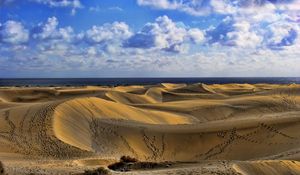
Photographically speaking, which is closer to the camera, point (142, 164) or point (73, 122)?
point (142, 164)

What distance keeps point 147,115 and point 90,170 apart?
49.8ft

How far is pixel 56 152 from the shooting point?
52.4 ft

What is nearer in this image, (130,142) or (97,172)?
(97,172)

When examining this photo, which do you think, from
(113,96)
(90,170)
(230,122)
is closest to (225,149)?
(230,122)

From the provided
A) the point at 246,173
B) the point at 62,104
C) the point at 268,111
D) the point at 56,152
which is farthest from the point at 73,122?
the point at 268,111

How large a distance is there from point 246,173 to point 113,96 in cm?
2618

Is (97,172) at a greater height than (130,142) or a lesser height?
greater

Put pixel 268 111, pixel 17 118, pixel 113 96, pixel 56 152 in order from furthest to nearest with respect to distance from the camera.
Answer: pixel 113 96
pixel 268 111
pixel 17 118
pixel 56 152

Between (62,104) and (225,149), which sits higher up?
(62,104)

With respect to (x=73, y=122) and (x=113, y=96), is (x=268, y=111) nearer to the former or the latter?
(x=113, y=96)

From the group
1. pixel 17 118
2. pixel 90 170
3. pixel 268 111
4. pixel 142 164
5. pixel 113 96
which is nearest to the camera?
pixel 90 170

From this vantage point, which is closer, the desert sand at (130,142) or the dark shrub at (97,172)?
the dark shrub at (97,172)

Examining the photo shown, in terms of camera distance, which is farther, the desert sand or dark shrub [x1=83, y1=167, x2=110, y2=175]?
the desert sand

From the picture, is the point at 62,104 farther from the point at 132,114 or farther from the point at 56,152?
the point at 56,152
